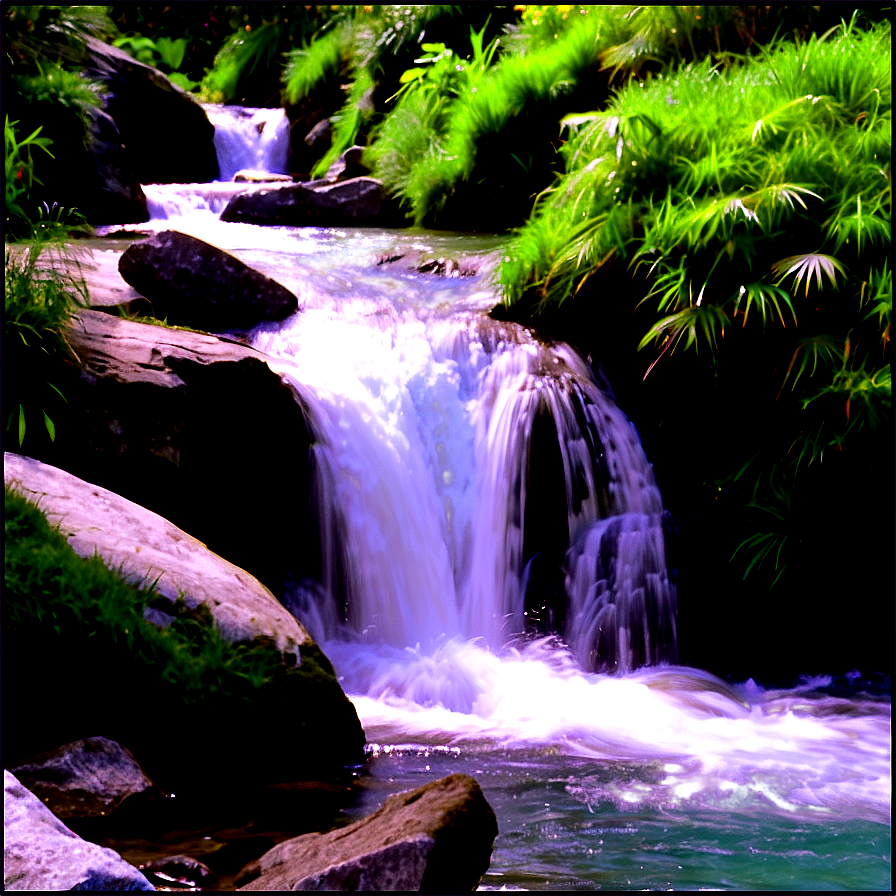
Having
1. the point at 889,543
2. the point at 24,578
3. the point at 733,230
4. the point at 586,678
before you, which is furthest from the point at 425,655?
the point at 733,230

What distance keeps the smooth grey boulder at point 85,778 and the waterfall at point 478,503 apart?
1.64 metres

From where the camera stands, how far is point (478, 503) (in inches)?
180

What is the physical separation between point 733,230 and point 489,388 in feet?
4.71


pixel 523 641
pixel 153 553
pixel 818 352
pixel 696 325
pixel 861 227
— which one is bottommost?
pixel 523 641

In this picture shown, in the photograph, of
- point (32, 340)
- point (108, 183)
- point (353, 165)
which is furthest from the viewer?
point (353, 165)

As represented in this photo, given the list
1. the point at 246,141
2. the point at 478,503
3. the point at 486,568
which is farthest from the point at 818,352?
the point at 246,141

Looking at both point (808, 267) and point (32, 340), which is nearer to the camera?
point (32, 340)

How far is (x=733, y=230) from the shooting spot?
14.9 feet

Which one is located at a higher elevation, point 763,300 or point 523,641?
point 763,300

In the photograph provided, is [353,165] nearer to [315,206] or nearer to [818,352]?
[315,206]

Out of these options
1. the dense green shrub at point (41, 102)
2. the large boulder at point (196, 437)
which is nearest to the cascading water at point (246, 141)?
the dense green shrub at point (41, 102)

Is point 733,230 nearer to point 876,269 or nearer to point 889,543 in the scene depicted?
point 876,269

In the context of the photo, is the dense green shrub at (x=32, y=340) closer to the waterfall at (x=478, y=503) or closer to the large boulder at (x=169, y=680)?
the large boulder at (x=169, y=680)

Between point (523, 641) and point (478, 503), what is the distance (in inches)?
27.8
